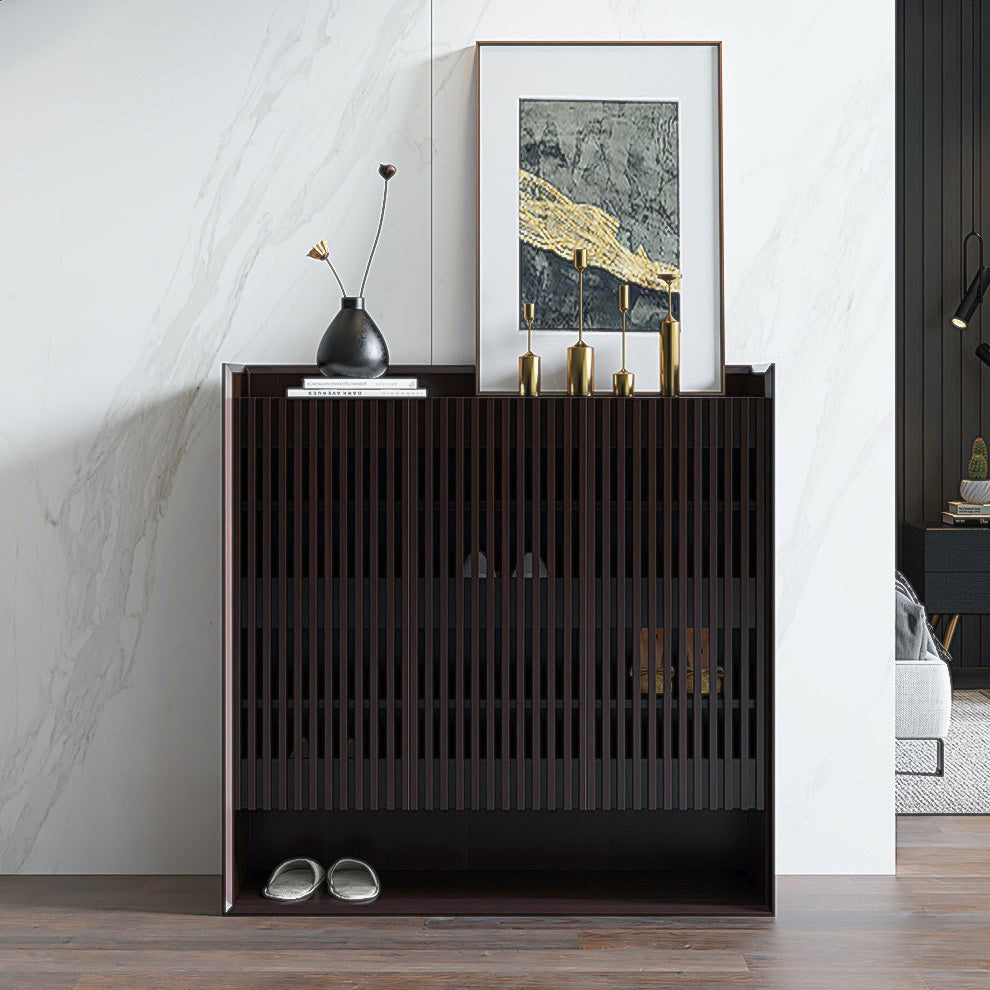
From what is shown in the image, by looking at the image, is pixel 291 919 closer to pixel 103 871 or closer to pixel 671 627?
pixel 103 871

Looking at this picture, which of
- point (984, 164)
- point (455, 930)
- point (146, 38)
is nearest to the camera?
point (455, 930)

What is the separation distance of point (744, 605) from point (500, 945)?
2.90ft

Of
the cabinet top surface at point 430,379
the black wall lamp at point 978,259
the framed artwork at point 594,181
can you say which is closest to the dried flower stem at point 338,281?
the cabinet top surface at point 430,379

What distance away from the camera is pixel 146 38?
2.71 metres

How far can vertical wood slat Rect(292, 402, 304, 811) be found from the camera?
2467 mm

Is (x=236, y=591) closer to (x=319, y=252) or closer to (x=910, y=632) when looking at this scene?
(x=319, y=252)

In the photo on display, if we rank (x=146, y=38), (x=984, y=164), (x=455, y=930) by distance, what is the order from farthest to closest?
(x=984, y=164), (x=146, y=38), (x=455, y=930)

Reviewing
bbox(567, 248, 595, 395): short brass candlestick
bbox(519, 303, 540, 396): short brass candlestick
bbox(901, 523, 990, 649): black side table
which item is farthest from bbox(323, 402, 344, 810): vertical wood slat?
bbox(901, 523, 990, 649): black side table

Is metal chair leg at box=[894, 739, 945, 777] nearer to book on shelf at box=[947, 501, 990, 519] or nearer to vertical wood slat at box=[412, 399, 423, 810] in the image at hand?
book on shelf at box=[947, 501, 990, 519]

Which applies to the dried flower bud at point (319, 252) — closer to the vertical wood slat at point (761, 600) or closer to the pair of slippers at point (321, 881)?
the vertical wood slat at point (761, 600)

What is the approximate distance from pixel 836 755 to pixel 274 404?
159cm

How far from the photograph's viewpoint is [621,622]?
248 cm

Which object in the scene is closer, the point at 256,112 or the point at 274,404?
the point at 274,404

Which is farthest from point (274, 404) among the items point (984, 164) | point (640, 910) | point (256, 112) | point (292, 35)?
point (984, 164)
